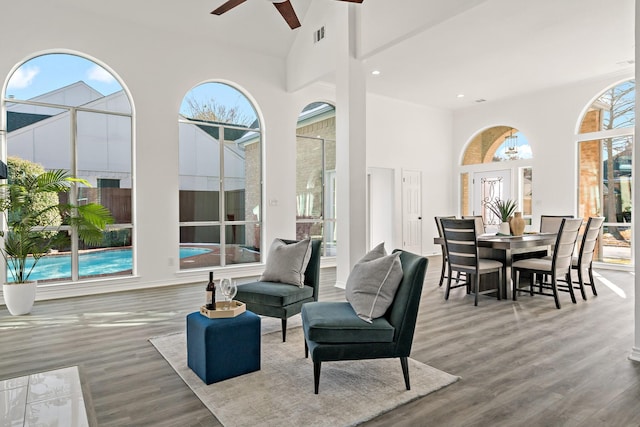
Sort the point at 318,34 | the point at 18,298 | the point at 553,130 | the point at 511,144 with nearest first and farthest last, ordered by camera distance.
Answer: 1. the point at 18,298
2. the point at 318,34
3. the point at 553,130
4. the point at 511,144

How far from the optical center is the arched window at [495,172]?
8570 mm

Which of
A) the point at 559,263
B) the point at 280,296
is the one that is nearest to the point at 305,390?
the point at 280,296

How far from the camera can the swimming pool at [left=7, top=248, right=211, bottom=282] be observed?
17.6 ft

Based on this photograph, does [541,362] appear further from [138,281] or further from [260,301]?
[138,281]

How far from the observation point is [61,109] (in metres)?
5.44

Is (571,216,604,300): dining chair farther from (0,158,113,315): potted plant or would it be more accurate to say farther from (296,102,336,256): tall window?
(0,158,113,315): potted plant

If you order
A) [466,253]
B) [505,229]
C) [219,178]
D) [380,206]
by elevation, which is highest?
[219,178]

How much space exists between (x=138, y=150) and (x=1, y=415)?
429 cm

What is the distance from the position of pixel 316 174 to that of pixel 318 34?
2556 mm

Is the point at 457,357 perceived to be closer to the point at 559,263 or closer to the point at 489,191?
the point at 559,263

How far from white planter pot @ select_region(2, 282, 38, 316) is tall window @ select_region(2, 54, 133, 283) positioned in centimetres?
94

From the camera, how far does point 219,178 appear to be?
266 inches

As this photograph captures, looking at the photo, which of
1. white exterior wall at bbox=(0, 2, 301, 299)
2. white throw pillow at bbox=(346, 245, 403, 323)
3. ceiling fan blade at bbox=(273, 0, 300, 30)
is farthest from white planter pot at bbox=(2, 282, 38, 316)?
ceiling fan blade at bbox=(273, 0, 300, 30)

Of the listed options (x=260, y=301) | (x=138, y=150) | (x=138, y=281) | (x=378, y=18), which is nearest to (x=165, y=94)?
(x=138, y=150)
